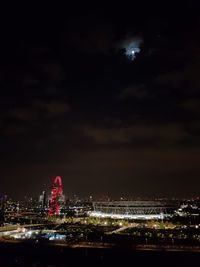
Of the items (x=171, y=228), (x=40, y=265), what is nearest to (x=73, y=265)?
(x=40, y=265)

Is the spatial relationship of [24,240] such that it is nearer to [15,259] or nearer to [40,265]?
[15,259]

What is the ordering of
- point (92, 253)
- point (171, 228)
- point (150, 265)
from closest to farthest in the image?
point (150, 265) < point (92, 253) < point (171, 228)

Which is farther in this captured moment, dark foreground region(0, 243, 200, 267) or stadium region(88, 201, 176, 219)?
stadium region(88, 201, 176, 219)

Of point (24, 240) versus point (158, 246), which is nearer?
point (158, 246)

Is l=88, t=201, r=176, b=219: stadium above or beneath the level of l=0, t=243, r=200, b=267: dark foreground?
above

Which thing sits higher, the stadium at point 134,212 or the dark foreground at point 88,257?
the stadium at point 134,212

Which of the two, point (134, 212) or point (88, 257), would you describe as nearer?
point (88, 257)

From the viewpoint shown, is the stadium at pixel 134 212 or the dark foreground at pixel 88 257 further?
the stadium at pixel 134 212

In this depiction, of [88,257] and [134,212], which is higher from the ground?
[134,212]
